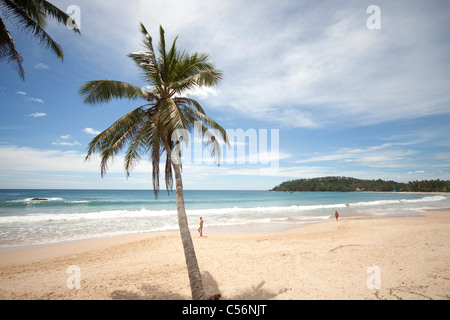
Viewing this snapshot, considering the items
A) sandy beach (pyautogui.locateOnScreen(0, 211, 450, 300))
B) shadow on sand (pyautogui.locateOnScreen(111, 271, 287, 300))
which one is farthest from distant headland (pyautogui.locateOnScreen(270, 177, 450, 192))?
shadow on sand (pyautogui.locateOnScreen(111, 271, 287, 300))

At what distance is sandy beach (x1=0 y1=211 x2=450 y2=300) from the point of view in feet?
17.6

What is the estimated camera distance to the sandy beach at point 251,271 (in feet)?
17.6

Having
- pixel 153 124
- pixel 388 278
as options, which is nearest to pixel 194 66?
pixel 153 124

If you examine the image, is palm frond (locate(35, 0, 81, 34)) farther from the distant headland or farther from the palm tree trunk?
the distant headland

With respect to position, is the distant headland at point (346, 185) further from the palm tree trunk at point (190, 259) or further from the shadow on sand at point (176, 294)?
the palm tree trunk at point (190, 259)

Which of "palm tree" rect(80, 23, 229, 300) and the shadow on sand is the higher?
"palm tree" rect(80, 23, 229, 300)

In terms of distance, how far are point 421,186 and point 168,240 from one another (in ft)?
511

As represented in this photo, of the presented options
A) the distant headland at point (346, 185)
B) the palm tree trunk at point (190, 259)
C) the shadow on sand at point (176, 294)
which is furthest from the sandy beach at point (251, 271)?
the distant headland at point (346, 185)

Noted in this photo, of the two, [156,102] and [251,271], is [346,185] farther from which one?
[156,102]

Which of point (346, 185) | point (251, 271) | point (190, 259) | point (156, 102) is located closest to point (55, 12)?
point (156, 102)

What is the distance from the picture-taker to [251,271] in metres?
6.97

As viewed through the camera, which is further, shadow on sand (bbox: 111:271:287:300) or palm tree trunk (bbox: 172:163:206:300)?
shadow on sand (bbox: 111:271:287:300)
